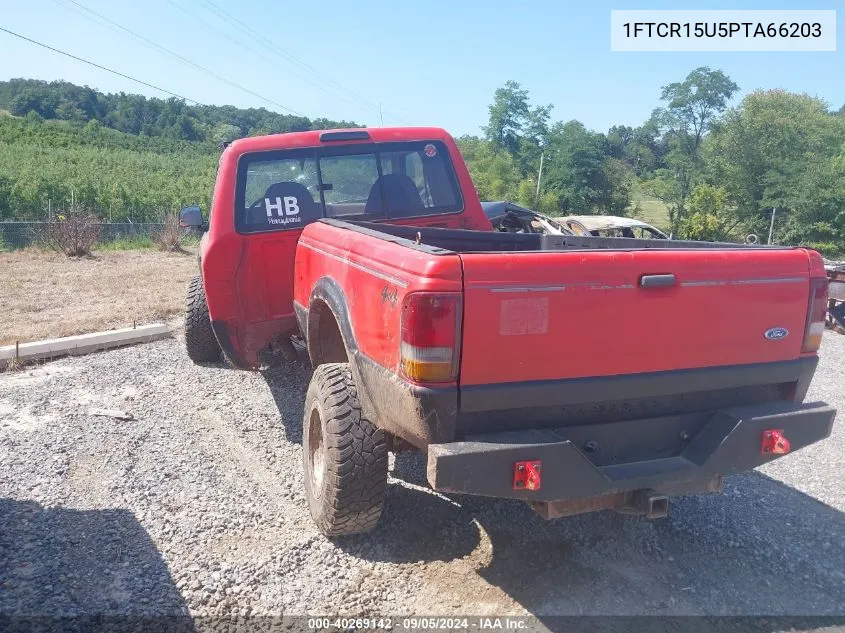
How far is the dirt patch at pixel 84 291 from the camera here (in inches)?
344

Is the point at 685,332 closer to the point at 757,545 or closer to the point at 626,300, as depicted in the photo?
the point at 626,300

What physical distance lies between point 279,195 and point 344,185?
0.50 meters

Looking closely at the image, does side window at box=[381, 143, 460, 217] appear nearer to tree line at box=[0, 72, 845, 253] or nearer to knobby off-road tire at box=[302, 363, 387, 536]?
knobby off-road tire at box=[302, 363, 387, 536]

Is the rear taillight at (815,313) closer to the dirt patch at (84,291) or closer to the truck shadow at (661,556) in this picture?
the truck shadow at (661,556)

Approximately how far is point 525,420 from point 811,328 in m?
1.51

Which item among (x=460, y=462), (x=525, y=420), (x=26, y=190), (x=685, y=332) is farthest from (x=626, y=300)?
(x=26, y=190)

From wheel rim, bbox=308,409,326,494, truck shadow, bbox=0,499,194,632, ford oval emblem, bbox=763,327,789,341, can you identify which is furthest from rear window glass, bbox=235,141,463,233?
ford oval emblem, bbox=763,327,789,341

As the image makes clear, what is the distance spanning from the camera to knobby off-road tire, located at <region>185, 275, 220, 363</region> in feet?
21.9

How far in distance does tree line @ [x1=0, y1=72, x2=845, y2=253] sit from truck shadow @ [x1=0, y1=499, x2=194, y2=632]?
23.6 m

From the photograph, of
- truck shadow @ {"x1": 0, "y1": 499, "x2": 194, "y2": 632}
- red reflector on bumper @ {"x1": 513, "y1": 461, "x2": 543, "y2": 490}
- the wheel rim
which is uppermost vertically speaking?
red reflector on bumper @ {"x1": 513, "y1": 461, "x2": 543, "y2": 490}

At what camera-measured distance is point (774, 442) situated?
10.3ft

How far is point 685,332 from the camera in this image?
302 centimetres

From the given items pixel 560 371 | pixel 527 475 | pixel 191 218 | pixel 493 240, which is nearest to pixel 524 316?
pixel 560 371

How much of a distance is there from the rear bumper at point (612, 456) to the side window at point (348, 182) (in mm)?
2929
